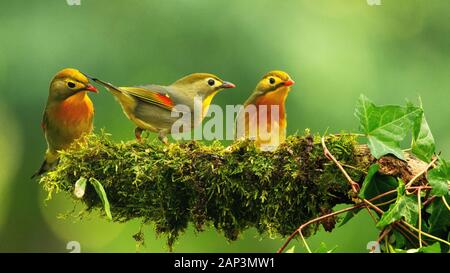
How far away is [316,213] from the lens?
9.36ft

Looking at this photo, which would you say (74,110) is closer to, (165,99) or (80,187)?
(165,99)

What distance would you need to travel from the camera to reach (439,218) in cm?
265

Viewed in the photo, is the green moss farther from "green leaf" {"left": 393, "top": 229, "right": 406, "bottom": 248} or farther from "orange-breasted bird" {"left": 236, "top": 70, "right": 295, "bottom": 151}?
"orange-breasted bird" {"left": 236, "top": 70, "right": 295, "bottom": 151}

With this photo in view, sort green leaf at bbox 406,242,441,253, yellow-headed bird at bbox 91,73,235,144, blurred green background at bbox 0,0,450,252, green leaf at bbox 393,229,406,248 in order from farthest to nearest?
blurred green background at bbox 0,0,450,252 < yellow-headed bird at bbox 91,73,235,144 < green leaf at bbox 393,229,406,248 < green leaf at bbox 406,242,441,253

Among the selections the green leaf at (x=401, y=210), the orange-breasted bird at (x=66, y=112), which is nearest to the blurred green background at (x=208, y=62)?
the orange-breasted bird at (x=66, y=112)

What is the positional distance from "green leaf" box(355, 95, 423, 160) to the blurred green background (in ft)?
9.04

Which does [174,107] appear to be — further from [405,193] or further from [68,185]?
[405,193]

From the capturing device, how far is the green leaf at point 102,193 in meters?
2.77

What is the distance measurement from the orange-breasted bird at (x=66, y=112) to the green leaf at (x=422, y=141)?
4.52 ft

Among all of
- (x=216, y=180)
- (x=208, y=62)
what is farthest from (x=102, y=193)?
(x=208, y=62)

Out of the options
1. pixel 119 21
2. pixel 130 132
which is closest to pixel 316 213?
pixel 130 132

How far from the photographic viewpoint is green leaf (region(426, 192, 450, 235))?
265 cm

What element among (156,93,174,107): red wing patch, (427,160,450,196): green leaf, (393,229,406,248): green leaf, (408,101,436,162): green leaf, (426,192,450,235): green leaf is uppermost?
(156,93,174,107): red wing patch

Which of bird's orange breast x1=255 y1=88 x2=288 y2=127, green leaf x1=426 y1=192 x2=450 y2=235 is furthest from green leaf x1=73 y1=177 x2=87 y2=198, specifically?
green leaf x1=426 y1=192 x2=450 y2=235
